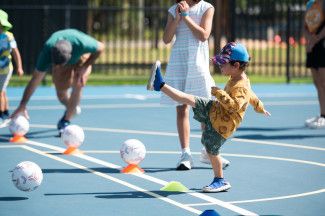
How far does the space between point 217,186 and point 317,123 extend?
A: 249 inches

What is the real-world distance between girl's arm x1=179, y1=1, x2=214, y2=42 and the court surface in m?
1.70

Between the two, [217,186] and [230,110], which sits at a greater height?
[230,110]

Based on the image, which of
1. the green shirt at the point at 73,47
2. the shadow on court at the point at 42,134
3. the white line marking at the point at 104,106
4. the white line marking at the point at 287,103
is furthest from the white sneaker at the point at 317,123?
the shadow on court at the point at 42,134

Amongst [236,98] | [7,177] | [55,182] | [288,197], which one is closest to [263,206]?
[288,197]

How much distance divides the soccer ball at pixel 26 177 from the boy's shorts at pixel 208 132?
1865 mm

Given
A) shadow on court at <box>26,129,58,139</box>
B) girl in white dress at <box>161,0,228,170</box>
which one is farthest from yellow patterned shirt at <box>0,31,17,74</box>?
girl in white dress at <box>161,0,228,170</box>

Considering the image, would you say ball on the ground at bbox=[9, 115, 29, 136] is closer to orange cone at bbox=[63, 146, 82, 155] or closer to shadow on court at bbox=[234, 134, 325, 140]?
orange cone at bbox=[63, 146, 82, 155]

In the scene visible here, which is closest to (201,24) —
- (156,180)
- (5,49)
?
(156,180)

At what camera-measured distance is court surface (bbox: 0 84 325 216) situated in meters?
9.14

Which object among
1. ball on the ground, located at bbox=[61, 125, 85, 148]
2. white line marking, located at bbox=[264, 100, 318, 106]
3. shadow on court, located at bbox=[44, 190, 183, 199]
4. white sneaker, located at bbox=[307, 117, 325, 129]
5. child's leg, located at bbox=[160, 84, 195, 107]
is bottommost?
white line marking, located at bbox=[264, 100, 318, 106]

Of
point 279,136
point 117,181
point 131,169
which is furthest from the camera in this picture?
point 279,136

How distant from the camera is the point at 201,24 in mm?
11375

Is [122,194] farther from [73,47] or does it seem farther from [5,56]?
[5,56]

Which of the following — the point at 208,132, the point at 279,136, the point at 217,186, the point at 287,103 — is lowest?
the point at 287,103
